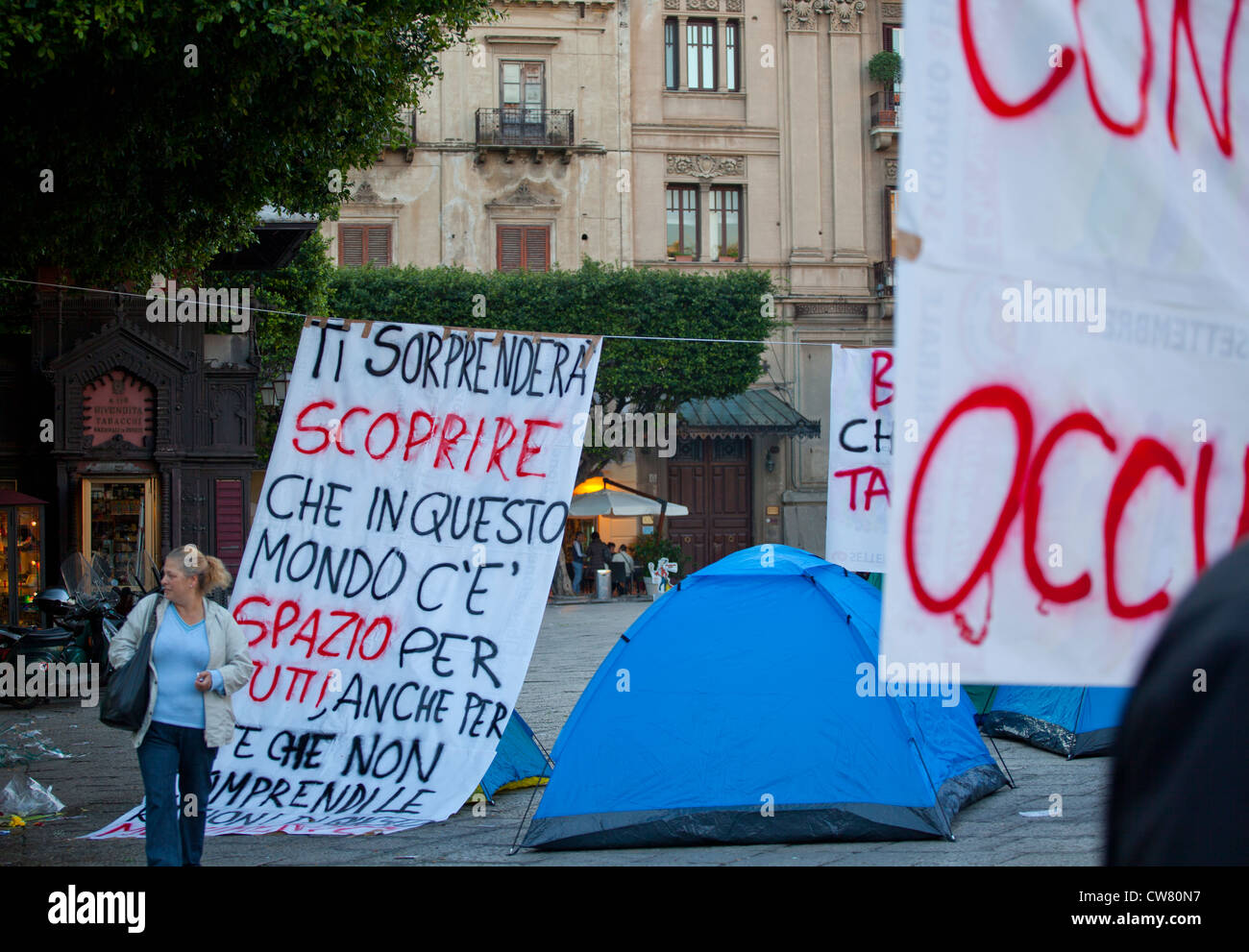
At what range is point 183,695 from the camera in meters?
5.91

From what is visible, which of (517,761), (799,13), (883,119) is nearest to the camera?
(517,761)

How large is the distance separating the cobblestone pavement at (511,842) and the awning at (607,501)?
1868 centimetres

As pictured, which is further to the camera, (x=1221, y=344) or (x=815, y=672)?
(x=815, y=672)

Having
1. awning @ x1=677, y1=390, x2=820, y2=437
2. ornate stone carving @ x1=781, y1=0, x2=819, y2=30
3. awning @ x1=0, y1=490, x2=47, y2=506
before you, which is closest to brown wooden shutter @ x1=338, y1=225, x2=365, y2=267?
awning @ x1=677, y1=390, x2=820, y2=437

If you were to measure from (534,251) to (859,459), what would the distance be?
2384cm

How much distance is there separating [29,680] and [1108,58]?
13426mm

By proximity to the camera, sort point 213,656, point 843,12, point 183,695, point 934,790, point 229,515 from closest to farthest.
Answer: point 183,695
point 213,656
point 934,790
point 229,515
point 843,12

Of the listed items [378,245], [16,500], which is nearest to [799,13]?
[378,245]

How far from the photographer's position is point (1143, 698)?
3.37 ft

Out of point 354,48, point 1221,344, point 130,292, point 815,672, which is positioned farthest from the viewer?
point 130,292

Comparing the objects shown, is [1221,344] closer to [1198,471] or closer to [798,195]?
[1198,471]

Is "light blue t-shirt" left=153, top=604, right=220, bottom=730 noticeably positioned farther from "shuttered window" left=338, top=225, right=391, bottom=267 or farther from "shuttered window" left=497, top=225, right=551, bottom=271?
"shuttered window" left=497, top=225, right=551, bottom=271

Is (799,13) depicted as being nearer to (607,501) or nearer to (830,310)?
(830,310)
